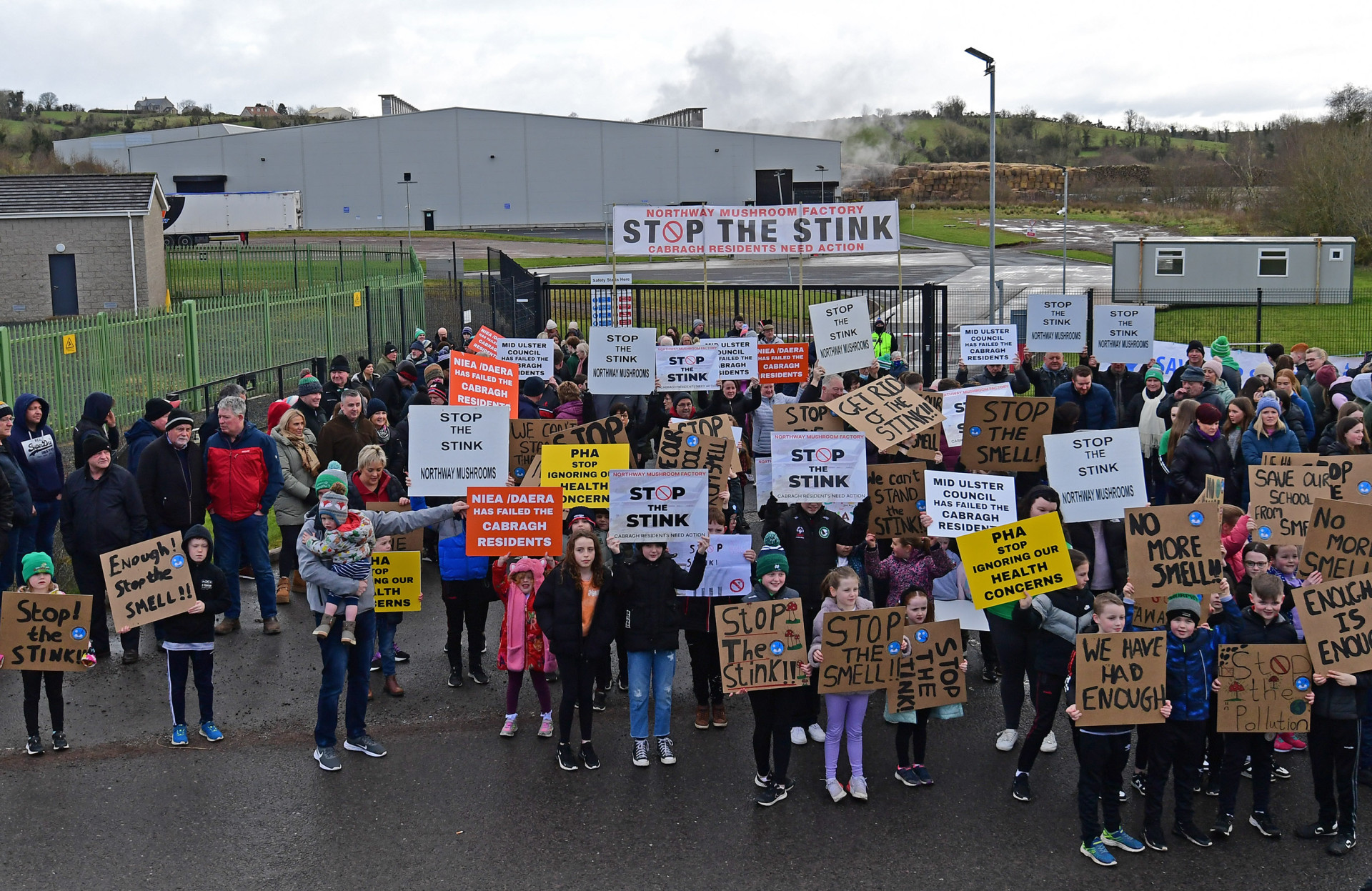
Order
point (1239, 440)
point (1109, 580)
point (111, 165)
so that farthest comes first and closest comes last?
1. point (111, 165)
2. point (1239, 440)
3. point (1109, 580)

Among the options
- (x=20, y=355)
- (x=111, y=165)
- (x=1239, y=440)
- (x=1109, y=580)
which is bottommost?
(x=1109, y=580)

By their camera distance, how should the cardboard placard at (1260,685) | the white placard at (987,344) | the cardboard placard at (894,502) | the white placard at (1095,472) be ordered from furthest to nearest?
1. the white placard at (987,344)
2. the cardboard placard at (894,502)
3. the white placard at (1095,472)
4. the cardboard placard at (1260,685)

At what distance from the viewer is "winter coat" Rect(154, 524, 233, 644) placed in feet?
28.3

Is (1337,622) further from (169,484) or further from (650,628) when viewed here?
(169,484)

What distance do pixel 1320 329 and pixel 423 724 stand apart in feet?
103

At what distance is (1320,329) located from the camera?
33.6 meters

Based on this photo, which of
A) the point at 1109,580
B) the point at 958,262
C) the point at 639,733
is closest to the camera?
the point at 639,733

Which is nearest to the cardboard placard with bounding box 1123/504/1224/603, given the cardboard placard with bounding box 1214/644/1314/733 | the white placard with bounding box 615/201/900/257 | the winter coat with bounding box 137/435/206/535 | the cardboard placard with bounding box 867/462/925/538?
the cardboard placard with bounding box 1214/644/1314/733

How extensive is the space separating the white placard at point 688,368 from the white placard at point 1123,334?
16.7 ft

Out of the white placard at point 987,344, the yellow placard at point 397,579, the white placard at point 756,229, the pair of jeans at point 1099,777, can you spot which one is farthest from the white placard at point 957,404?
the white placard at point 756,229

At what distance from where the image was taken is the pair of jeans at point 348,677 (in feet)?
27.8

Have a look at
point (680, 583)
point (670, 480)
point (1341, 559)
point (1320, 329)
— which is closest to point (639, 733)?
point (680, 583)

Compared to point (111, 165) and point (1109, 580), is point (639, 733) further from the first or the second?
point (111, 165)

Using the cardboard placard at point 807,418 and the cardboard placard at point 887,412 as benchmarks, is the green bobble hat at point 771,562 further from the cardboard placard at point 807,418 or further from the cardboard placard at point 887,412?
the cardboard placard at point 807,418
